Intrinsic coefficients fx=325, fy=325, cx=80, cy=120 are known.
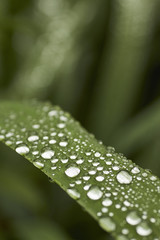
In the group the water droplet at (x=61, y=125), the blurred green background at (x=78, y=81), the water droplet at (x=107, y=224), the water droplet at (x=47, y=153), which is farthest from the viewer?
the blurred green background at (x=78, y=81)

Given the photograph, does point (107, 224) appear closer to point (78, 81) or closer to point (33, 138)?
point (33, 138)

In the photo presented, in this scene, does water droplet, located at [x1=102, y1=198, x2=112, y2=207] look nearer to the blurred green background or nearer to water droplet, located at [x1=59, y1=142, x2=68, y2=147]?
water droplet, located at [x1=59, y1=142, x2=68, y2=147]

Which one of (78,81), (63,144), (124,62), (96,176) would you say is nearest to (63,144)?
(63,144)

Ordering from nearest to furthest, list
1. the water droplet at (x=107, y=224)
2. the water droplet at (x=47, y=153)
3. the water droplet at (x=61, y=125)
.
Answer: the water droplet at (x=107, y=224)
the water droplet at (x=47, y=153)
the water droplet at (x=61, y=125)

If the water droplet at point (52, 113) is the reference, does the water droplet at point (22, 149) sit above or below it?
below

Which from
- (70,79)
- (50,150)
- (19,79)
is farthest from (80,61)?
(50,150)

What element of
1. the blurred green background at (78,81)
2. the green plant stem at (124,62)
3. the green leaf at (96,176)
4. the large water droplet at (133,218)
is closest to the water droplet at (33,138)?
the green leaf at (96,176)

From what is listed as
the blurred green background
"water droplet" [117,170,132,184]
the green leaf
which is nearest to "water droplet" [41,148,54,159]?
the green leaf

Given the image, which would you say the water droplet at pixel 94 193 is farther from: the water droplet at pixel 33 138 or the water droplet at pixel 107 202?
the water droplet at pixel 33 138
